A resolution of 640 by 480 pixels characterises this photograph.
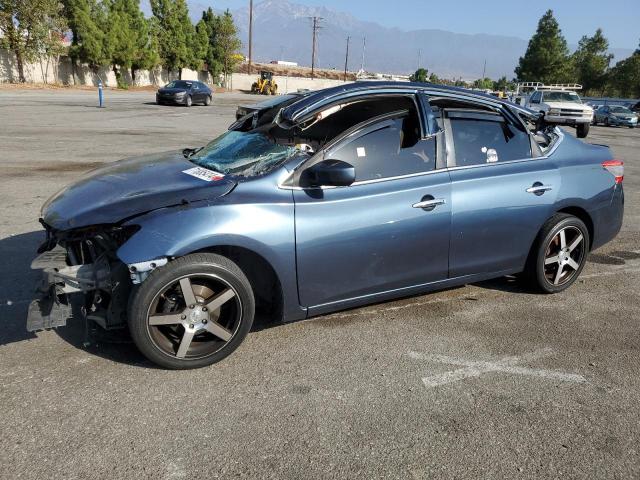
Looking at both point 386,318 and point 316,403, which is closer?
point 316,403

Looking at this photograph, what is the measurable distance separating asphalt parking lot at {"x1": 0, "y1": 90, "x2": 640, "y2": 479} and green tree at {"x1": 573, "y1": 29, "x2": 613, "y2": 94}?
63.3m

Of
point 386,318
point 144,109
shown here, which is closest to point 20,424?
point 386,318

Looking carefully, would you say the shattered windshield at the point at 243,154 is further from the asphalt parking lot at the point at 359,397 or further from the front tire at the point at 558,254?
the front tire at the point at 558,254

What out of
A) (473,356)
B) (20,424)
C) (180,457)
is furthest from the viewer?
(473,356)

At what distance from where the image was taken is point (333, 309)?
3832 mm

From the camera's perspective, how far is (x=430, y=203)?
3953 millimetres

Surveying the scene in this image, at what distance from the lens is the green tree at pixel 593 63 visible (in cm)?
5931

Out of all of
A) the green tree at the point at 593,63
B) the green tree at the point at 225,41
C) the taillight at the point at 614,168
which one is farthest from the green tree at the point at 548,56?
the taillight at the point at 614,168

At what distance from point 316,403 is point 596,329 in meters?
2.40

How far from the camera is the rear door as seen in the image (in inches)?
164

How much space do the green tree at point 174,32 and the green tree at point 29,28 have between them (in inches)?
580

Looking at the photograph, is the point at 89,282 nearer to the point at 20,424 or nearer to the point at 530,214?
the point at 20,424

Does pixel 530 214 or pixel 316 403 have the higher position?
pixel 530 214

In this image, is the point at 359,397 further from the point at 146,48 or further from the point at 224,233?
the point at 146,48
